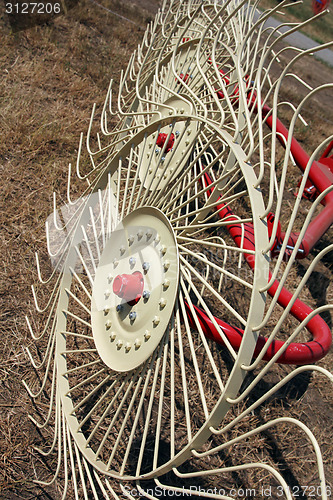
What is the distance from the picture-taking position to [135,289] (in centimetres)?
164

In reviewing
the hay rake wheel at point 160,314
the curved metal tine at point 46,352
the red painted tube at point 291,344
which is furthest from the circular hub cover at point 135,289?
the curved metal tine at point 46,352

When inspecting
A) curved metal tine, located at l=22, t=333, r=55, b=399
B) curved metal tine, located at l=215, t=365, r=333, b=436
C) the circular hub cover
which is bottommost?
curved metal tine, located at l=22, t=333, r=55, b=399

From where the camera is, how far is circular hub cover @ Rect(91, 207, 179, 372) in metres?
1.56

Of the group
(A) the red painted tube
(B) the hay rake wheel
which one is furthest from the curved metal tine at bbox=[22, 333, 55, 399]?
(A) the red painted tube

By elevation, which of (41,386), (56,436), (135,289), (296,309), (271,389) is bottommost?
(41,386)

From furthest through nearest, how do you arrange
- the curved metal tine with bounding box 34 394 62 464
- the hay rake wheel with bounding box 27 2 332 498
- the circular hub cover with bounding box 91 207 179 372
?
the curved metal tine with bounding box 34 394 62 464, the circular hub cover with bounding box 91 207 179 372, the hay rake wheel with bounding box 27 2 332 498

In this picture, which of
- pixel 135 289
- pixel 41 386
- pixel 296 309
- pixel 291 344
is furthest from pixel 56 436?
pixel 296 309

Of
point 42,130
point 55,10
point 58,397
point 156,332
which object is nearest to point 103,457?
point 58,397

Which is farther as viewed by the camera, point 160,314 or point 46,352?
point 46,352

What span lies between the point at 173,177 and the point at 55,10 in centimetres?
397

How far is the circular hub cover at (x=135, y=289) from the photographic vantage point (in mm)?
1558

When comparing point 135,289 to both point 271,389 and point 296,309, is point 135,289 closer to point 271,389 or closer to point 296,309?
point 271,389

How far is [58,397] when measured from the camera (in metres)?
1.98

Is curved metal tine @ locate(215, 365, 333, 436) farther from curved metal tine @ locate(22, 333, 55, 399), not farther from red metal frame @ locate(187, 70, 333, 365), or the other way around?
curved metal tine @ locate(22, 333, 55, 399)
